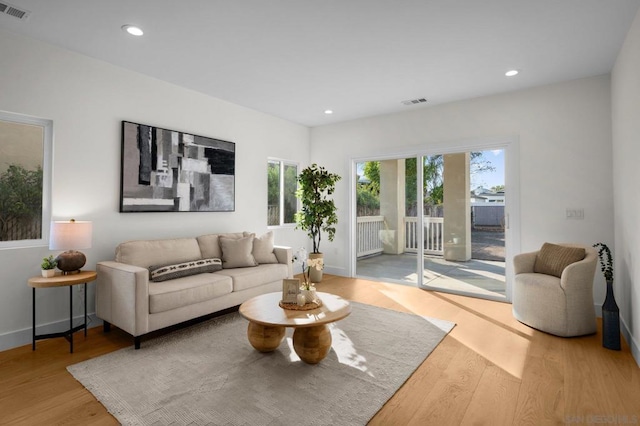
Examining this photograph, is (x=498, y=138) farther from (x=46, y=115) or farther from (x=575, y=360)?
(x=46, y=115)

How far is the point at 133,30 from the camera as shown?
282 centimetres

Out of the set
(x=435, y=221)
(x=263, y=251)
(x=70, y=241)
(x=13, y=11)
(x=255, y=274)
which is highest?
(x=13, y=11)

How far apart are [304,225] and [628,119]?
13.3 ft

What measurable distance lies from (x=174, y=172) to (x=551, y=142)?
15.5 feet

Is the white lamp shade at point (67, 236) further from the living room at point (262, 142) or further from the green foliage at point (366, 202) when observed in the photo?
the green foliage at point (366, 202)

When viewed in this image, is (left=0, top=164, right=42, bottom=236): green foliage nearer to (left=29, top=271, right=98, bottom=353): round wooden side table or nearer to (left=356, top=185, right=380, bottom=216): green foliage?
(left=29, top=271, right=98, bottom=353): round wooden side table

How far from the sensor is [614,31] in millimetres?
2822

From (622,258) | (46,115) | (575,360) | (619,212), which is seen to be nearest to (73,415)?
(46,115)

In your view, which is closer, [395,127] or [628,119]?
[628,119]

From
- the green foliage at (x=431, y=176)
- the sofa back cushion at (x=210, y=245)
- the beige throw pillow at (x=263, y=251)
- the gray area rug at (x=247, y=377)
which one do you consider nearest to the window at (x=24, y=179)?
the gray area rug at (x=247, y=377)

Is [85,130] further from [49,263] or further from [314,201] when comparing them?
[314,201]

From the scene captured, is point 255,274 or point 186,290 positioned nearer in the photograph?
point 186,290

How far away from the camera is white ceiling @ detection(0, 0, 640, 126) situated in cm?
251

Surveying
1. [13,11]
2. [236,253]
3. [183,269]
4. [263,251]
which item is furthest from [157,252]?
[13,11]
